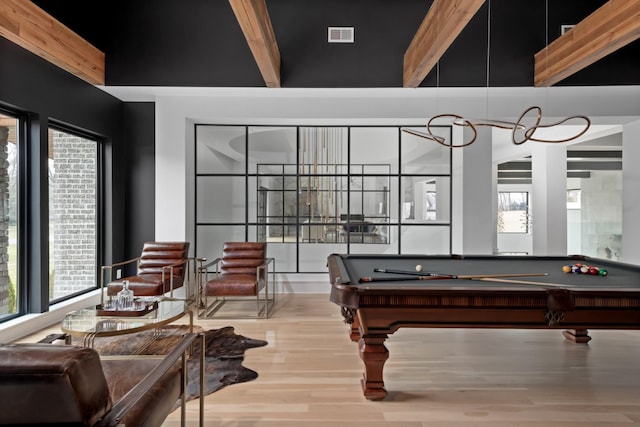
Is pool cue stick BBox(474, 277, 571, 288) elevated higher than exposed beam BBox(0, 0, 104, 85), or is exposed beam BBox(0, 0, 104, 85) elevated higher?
exposed beam BBox(0, 0, 104, 85)

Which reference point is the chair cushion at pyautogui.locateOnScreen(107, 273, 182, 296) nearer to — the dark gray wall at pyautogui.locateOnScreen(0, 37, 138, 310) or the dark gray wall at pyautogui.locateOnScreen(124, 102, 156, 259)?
the dark gray wall at pyautogui.locateOnScreen(0, 37, 138, 310)

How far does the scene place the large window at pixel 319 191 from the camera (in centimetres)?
632

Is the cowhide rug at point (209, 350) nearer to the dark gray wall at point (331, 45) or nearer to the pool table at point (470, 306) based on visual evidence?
the pool table at point (470, 306)

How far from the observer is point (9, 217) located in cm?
411

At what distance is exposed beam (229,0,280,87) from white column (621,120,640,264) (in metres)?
5.09

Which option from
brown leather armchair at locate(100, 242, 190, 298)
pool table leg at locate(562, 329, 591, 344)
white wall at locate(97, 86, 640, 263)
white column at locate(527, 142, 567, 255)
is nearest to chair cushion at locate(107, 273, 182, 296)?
brown leather armchair at locate(100, 242, 190, 298)

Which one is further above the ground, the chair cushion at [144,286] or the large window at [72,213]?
the large window at [72,213]

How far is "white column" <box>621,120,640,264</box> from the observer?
5.82 meters

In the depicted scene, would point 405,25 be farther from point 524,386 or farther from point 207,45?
point 524,386

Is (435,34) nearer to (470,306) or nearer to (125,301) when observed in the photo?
(470,306)

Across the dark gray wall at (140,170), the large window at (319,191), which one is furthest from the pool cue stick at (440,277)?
the dark gray wall at (140,170)

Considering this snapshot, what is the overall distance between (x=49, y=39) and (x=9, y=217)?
1792 millimetres

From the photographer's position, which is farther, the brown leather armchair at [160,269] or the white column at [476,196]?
the white column at [476,196]

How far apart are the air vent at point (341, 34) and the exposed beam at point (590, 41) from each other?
2.31 m
